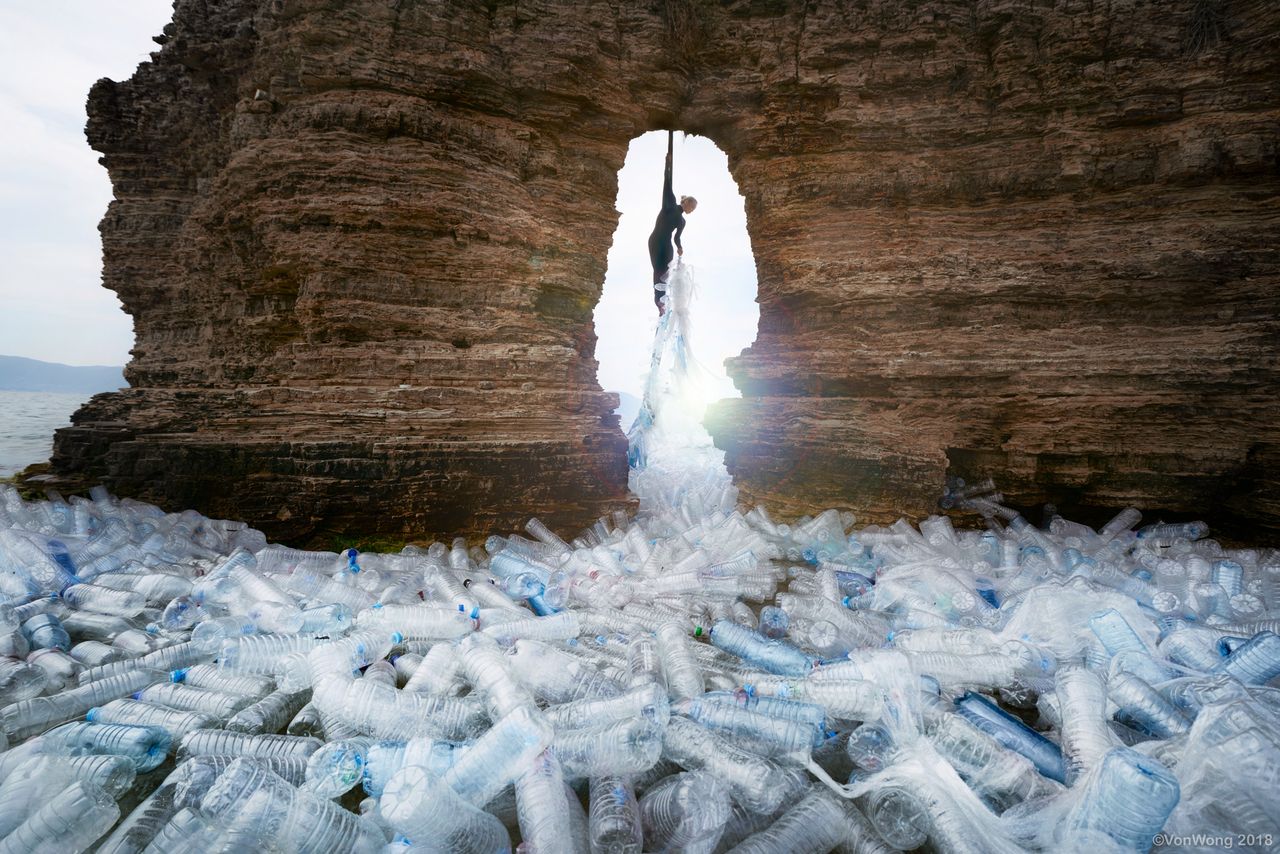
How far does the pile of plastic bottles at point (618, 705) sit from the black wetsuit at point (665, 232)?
5.43 m

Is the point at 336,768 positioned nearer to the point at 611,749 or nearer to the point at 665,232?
the point at 611,749

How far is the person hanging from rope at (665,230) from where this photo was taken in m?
8.30

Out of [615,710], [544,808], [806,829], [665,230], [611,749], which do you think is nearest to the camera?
[544,808]

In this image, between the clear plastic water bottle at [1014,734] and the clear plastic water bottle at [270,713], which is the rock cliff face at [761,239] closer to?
the clear plastic water bottle at [270,713]

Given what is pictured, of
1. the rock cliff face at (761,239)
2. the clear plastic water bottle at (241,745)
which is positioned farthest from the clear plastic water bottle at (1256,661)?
the clear plastic water bottle at (241,745)

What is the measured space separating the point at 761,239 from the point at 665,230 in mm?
2478

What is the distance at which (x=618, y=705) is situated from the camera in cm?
210

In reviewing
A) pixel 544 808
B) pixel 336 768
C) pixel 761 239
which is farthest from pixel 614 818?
pixel 761 239

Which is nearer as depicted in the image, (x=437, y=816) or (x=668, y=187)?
(x=437, y=816)

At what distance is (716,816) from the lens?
65.7 inches

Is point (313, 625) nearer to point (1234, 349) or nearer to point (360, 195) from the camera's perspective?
point (360, 195)

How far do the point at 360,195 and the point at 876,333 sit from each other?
15.5ft

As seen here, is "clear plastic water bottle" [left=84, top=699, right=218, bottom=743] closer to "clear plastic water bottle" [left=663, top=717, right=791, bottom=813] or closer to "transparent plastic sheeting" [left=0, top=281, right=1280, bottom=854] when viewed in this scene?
"transparent plastic sheeting" [left=0, top=281, right=1280, bottom=854]

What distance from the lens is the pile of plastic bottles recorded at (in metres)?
1.60
